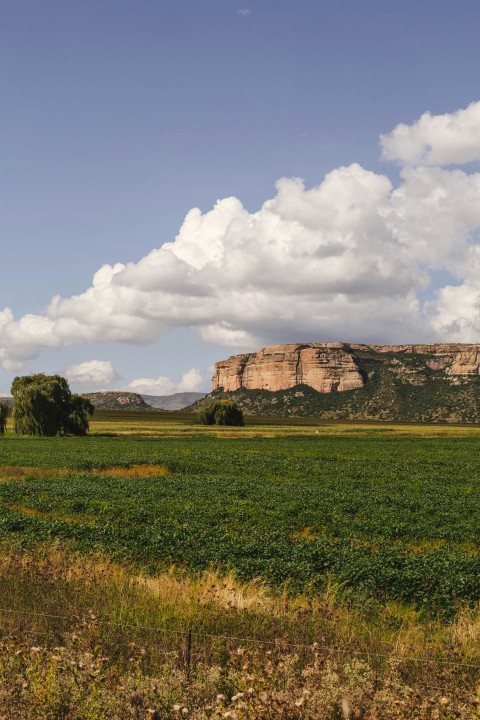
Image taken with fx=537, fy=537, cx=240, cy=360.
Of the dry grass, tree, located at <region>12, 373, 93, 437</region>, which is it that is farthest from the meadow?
tree, located at <region>12, 373, 93, 437</region>

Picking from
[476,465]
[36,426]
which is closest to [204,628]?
[476,465]

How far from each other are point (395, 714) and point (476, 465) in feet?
129

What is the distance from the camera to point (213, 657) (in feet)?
23.1

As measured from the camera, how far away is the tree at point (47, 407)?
250 ft

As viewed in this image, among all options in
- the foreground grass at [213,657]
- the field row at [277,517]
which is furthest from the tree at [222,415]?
the foreground grass at [213,657]

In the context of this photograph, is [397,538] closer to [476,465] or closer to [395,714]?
[395,714]

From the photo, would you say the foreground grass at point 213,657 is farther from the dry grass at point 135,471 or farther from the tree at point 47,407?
the tree at point 47,407

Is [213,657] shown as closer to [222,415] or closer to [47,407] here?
[47,407]

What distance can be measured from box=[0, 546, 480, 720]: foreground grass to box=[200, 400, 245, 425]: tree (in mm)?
105205

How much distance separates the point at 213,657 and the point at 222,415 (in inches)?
4288

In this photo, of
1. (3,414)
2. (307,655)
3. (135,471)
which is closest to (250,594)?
(307,655)

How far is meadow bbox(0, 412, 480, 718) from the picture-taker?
608 cm

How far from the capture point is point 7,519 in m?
18.7

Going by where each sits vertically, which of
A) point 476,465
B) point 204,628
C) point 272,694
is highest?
point 272,694
